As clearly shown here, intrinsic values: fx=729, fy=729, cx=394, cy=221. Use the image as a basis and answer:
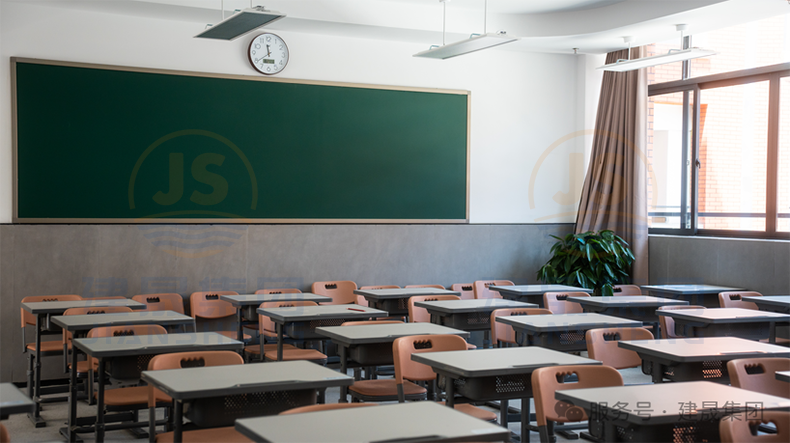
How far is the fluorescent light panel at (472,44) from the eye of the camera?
570 centimetres

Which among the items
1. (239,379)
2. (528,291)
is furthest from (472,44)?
(239,379)

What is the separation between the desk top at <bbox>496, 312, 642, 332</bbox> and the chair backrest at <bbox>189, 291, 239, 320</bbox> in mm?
2839

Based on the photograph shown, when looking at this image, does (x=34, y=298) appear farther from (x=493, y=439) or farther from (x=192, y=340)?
(x=493, y=439)

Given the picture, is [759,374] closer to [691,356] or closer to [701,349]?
[691,356]

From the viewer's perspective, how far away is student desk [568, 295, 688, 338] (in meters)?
5.68

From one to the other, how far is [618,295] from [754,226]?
1.61 meters

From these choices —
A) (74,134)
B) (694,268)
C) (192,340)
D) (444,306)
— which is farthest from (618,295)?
(74,134)

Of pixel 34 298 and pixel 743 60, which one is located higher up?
pixel 743 60

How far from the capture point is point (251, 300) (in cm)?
584

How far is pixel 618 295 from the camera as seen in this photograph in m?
6.51

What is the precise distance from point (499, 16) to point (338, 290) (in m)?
3.15

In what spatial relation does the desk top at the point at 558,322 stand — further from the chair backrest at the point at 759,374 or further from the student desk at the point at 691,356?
Answer: the chair backrest at the point at 759,374

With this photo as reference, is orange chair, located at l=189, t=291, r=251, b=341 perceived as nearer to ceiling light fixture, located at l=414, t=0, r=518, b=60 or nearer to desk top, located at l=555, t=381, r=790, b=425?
ceiling light fixture, located at l=414, t=0, r=518, b=60

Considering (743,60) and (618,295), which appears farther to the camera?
(743,60)
